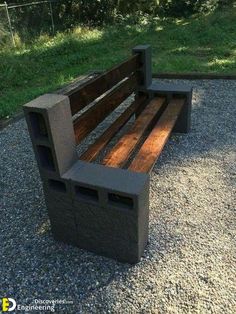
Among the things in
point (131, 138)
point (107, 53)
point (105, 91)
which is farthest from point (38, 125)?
point (107, 53)

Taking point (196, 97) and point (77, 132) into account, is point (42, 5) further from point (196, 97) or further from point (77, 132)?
point (77, 132)

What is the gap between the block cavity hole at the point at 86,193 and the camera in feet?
8.02

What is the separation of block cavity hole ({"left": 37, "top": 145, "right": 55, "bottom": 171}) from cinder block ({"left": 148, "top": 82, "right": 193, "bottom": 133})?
221 centimetres

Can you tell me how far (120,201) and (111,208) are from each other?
82 millimetres

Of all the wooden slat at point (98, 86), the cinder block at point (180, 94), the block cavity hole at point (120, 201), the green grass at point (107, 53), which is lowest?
the green grass at point (107, 53)

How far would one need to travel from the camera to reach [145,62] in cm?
412

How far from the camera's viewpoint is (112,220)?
8.04ft

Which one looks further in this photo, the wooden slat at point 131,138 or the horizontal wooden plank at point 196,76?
the horizontal wooden plank at point 196,76

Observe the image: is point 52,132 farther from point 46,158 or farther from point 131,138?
point 131,138

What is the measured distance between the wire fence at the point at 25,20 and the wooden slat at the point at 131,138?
7.74 meters

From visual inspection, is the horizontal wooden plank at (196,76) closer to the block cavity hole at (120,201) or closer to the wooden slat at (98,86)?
the wooden slat at (98,86)

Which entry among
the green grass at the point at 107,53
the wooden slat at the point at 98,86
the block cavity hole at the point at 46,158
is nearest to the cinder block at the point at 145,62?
the wooden slat at the point at 98,86

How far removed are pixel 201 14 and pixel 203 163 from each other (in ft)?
36.1

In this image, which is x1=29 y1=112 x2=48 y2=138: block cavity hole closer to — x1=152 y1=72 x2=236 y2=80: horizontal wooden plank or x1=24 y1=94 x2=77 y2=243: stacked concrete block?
x1=24 y1=94 x2=77 y2=243: stacked concrete block
